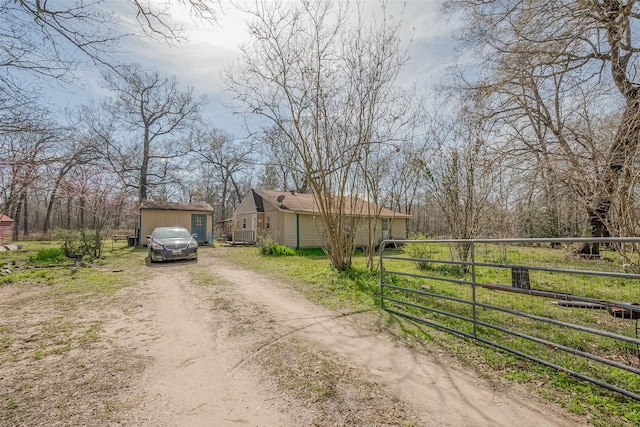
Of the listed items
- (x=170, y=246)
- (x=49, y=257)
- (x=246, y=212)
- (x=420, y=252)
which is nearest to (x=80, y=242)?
(x=49, y=257)

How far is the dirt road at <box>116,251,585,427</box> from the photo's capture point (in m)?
2.25

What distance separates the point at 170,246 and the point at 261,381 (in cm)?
945

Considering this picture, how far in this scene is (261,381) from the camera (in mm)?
2781

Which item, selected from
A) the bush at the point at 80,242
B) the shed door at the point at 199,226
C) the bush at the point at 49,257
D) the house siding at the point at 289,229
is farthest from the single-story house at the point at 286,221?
the bush at the point at 49,257

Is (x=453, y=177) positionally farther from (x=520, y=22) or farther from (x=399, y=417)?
(x=399, y=417)

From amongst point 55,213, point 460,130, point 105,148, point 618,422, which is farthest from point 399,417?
point 55,213

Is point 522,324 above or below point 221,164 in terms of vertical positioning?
below

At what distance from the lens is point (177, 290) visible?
6.66 metres

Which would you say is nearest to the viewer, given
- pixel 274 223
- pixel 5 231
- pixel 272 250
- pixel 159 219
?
pixel 272 250

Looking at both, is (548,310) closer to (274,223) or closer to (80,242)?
(274,223)

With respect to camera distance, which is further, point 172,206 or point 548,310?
point 172,206

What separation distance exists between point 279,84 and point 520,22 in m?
5.13

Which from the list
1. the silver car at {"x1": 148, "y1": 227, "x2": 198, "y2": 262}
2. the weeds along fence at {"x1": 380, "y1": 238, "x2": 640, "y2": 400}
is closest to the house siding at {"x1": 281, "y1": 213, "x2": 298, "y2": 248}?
the silver car at {"x1": 148, "y1": 227, "x2": 198, "y2": 262}

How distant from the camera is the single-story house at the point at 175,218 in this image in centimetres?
1756
